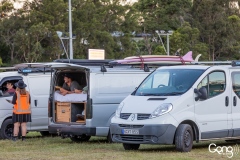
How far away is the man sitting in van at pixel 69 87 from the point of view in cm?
1741

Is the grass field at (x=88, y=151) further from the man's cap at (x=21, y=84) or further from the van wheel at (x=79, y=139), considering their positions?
the man's cap at (x=21, y=84)

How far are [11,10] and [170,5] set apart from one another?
50.3 ft

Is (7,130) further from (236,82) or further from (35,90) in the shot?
(236,82)

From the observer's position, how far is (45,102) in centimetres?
1950

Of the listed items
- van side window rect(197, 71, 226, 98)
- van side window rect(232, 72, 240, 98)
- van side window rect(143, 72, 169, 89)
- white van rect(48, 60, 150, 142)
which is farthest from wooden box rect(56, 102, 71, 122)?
van side window rect(232, 72, 240, 98)

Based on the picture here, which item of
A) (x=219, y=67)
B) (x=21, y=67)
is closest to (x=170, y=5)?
(x=21, y=67)

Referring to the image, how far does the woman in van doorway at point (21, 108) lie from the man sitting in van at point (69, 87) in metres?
1.17

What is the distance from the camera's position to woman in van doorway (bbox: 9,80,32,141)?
18.1 metres

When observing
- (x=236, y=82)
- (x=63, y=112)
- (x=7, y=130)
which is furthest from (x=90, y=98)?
(x=7, y=130)

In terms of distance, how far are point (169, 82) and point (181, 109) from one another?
0.91 metres

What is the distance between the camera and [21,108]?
1817 cm

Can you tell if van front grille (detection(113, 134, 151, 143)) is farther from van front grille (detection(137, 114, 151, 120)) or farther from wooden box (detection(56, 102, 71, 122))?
wooden box (detection(56, 102, 71, 122))

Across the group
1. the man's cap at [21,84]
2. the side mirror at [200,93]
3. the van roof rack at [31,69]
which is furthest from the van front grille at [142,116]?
the van roof rack at [31,69]

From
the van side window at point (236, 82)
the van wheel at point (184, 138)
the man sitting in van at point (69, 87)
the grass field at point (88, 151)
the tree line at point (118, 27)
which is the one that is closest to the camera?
the grass field at point (88, 151)
